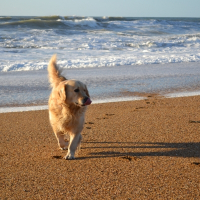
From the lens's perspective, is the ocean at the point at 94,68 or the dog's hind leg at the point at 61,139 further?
the ocean at the point at 94,68

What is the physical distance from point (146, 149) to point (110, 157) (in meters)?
0.54

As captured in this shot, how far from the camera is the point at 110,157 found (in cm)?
370

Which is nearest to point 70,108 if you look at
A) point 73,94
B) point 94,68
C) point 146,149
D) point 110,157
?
point 73,94

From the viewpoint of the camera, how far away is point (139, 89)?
770 centimetres

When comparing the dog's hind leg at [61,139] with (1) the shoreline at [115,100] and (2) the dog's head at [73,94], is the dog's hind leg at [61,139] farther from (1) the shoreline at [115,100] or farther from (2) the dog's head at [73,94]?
(1) the shoreline at [115,100]

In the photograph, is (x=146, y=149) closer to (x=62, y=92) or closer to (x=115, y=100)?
(x=62, y=92)

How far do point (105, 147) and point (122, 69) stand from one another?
22.1ft

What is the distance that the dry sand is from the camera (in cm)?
285

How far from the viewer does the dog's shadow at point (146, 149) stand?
12.4ft

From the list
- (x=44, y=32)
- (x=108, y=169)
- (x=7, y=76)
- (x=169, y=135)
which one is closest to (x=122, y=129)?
(x=169, y=135)

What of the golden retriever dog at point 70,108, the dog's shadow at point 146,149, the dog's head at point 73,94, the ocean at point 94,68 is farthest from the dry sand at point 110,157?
the ocean at point 94,68

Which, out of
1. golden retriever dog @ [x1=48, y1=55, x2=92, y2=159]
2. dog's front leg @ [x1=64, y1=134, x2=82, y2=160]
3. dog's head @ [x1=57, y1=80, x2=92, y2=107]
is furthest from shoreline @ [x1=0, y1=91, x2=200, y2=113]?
dog's head @ [x1=57, y1=80, x2=92, y2=107]

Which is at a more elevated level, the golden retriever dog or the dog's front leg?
the golden retriever dog

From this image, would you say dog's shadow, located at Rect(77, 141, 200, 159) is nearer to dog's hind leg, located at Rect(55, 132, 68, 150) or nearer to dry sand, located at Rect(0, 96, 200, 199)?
dry sand, located at Rect(0, 96, 200, 199)
